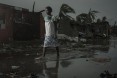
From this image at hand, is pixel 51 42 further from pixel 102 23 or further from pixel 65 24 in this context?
pixel 102 23

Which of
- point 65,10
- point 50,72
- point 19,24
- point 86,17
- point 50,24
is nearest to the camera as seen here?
point 50,72

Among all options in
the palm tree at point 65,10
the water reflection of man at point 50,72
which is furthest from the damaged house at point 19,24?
the water reflection of man at point 50,72

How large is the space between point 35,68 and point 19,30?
17.6m

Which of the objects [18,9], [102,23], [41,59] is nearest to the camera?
[41,59]

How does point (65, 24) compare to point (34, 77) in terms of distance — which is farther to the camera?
point (65, 24)

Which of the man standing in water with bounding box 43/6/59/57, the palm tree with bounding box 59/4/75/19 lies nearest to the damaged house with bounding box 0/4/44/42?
the palm tree with bounding box 59/4/75/19

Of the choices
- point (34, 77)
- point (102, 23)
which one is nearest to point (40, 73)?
point (34, 77)

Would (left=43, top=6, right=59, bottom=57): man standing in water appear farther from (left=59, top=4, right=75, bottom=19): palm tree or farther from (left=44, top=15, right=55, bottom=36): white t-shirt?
(left=59, top=4, right=75, bottom=19): palm tree

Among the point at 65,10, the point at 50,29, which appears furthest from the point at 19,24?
the point at 50,29

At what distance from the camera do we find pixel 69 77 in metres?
5.34

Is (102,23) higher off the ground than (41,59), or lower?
higher

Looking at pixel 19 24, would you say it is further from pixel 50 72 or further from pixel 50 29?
pixel 50 72

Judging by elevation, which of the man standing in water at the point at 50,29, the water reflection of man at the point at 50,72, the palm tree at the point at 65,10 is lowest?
the water reflection of man at the point at 50,72

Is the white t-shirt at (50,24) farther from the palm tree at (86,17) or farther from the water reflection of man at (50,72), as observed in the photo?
the palm tree at (86,17)
